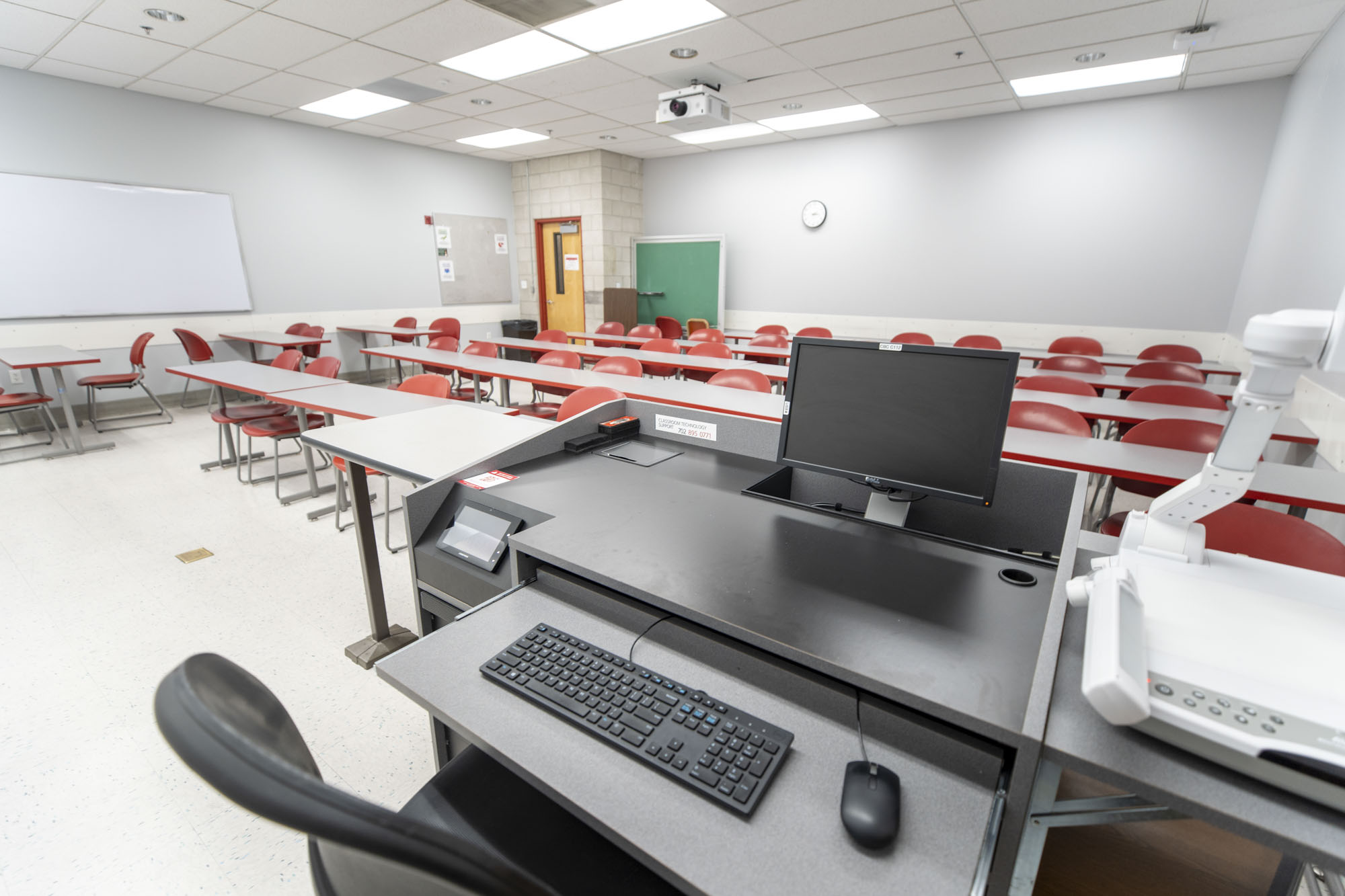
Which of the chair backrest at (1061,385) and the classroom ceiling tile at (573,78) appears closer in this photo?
the chair backrest at (1061,385)

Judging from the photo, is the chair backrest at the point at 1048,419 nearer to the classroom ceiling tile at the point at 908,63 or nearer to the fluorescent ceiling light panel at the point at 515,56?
the classroom ceiling tile at the point at 908,63

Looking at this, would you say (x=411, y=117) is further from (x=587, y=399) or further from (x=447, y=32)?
(x=587, y=399)

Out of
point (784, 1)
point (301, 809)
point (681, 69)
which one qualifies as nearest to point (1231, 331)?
point (784, 1)

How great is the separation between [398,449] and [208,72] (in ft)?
16.7

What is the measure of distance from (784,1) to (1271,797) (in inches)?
159

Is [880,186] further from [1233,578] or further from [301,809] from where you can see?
[301,809]

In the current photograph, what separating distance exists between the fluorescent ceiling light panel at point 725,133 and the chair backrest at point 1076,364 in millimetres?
3813

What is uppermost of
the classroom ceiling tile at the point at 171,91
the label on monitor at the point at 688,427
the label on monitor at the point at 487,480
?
the classroom ceiling tile at the point at 171,91

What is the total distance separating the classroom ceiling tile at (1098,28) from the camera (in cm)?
336

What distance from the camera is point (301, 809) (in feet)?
1.37

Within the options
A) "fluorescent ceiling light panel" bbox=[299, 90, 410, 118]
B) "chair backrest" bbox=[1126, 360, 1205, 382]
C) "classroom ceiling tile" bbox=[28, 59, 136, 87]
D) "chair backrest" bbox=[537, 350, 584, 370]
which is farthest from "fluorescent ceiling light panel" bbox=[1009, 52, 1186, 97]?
"classroom ceiling tile" bbox=[28, 59, 136, 87]

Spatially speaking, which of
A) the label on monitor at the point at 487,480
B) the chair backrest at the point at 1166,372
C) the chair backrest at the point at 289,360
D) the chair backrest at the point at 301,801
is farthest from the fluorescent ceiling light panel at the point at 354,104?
the chair backrest at the point at 1166,372

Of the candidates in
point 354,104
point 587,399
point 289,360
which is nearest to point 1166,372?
point 587,399

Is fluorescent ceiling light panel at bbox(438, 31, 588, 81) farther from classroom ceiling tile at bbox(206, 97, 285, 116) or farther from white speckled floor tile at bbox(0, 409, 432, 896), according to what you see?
white speckled floor tile at bbox(0, 409, 432, 896)
